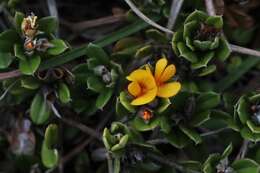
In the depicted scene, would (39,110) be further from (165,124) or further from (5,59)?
(165,124)

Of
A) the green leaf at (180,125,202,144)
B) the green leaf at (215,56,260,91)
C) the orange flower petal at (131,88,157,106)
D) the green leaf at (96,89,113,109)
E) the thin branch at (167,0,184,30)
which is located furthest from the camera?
the green leaf at (215,56,260,91)

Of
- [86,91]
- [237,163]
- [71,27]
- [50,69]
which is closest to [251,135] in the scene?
[237,163]

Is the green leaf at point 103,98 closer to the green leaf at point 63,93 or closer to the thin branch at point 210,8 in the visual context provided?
the green leaf at point 63,93

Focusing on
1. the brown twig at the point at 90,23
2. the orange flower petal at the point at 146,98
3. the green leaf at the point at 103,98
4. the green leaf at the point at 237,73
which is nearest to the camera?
the orange flower petal at the point at 146,98

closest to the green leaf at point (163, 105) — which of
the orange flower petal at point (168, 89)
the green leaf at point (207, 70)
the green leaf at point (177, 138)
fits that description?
the orange flower petal at point (168, 89)

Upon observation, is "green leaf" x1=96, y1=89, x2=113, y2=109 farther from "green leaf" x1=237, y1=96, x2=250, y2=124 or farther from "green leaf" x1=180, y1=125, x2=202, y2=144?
"green leaf" x1=237, y1=96, x2=250, y2=124

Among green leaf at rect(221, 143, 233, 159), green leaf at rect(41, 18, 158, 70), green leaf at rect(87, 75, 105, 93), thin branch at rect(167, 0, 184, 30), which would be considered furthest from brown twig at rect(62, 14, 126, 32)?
green leaf at rect(221, 143, 233, 159)
